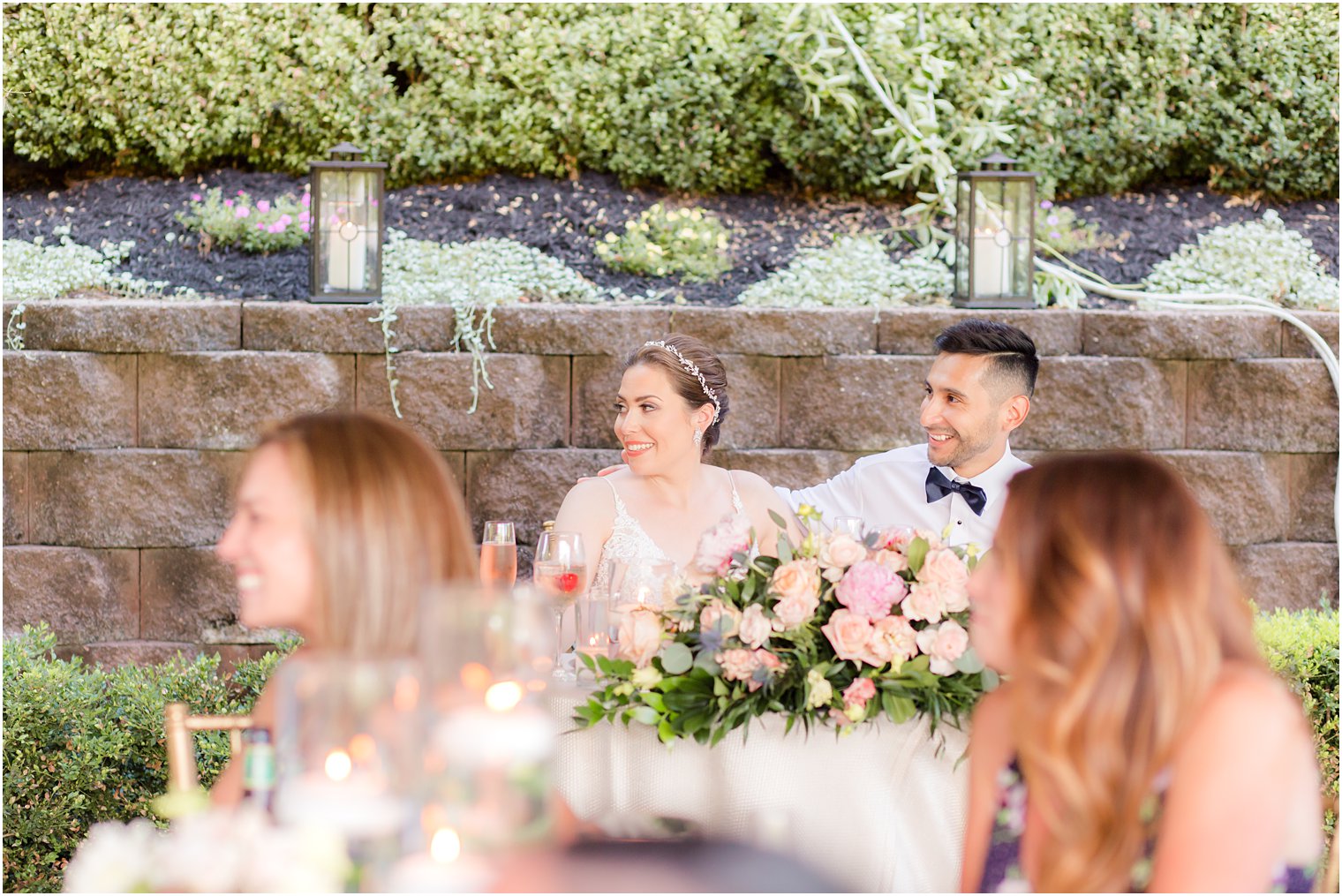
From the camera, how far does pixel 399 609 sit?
1665 millimetres

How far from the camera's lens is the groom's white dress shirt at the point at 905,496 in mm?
4148

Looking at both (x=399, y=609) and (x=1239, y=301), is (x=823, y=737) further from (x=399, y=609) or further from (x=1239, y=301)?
(x=1239, y=301)

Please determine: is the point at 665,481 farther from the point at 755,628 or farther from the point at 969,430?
the point at 755,628

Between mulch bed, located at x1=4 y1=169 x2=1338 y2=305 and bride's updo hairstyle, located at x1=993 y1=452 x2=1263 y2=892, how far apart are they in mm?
3774

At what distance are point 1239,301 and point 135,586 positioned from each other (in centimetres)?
426

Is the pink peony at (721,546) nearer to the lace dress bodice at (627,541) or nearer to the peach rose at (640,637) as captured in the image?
the peach rose at (640,637)

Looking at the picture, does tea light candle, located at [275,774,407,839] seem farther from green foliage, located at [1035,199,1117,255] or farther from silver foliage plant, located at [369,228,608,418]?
green foliage, located at [1035,199,1117,255]

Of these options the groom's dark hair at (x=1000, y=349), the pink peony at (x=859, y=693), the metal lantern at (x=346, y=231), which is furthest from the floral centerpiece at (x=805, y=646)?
the metal lantern at (x=346, y=231)

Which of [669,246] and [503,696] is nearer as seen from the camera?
[503,696]

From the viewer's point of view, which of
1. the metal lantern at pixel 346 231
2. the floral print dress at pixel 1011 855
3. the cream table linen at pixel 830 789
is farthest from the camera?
the metal lantern at pixel 346 231

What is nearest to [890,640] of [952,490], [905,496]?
[952,490]

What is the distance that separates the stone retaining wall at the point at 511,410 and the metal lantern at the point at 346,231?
0.14 m

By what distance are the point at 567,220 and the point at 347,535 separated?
443 cm

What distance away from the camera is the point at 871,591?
257 centimetres
